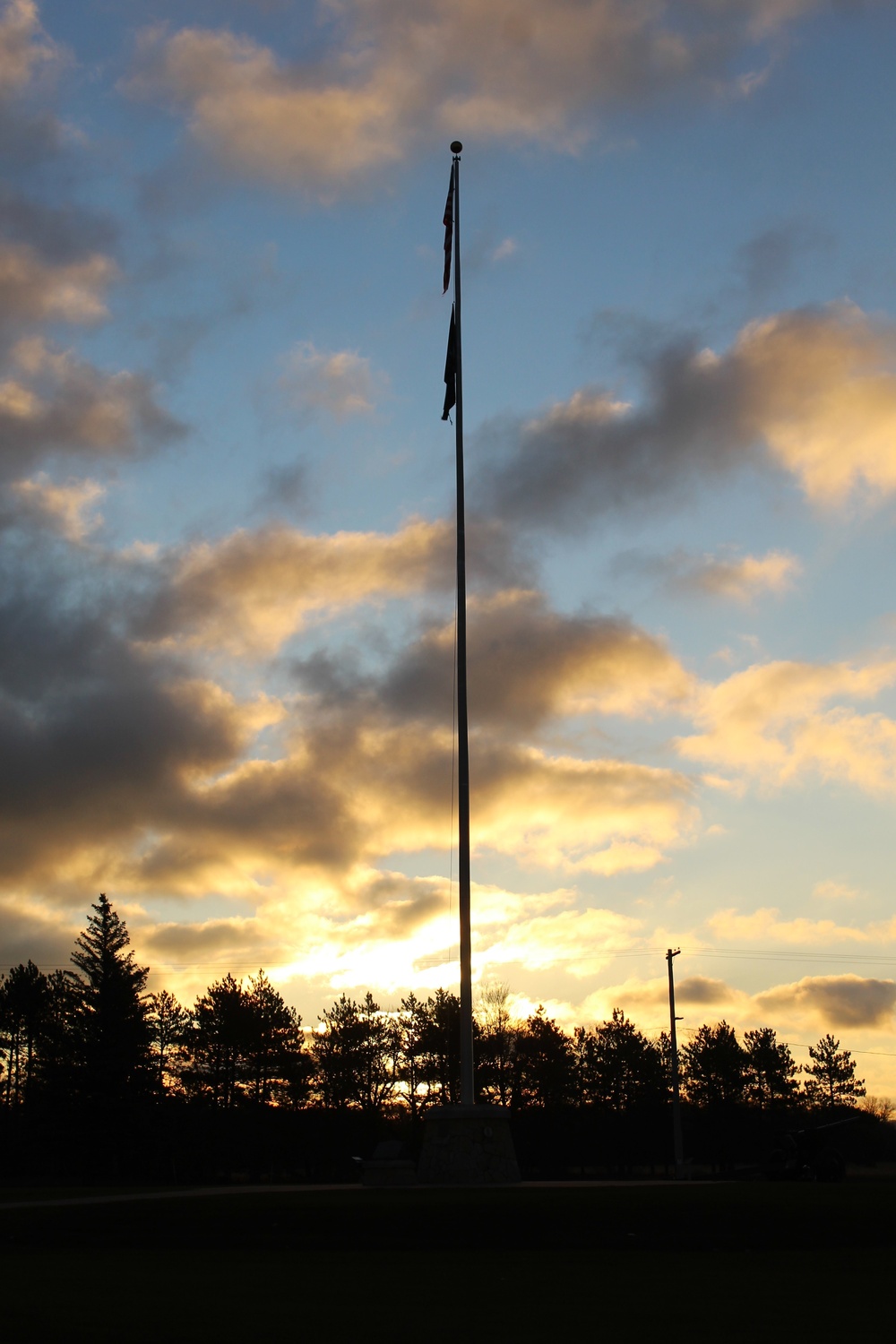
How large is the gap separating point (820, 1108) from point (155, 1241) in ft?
223

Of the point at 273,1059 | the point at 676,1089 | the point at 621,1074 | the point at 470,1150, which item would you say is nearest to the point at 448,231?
the point at 470,1150

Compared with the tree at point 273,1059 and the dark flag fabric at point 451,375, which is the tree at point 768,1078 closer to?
the tree at point 273,1059

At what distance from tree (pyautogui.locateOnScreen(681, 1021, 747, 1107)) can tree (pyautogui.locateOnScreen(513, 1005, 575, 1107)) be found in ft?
23.8

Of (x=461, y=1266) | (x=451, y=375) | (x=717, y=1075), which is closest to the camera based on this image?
(x=461, y=1266)

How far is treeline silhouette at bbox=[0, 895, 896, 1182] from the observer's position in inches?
2115

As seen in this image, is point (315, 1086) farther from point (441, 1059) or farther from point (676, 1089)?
point (676, 1089)

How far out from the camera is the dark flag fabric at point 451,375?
2417cm

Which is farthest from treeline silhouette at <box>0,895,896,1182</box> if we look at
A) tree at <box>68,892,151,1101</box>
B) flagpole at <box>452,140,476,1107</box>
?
flagpole at <box>452,140,476,1107</box>

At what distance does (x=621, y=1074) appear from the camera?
234ft

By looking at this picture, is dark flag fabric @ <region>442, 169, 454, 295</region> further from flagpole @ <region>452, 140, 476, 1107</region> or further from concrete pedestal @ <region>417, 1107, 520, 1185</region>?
concrete pedestal @ <region>417, 1107, 520, 1185</region>

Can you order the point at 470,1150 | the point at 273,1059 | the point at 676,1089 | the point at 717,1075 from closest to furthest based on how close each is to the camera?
the point at 470,1150
the point at 676,1089
the point at 273,1059
the point at 717,1075

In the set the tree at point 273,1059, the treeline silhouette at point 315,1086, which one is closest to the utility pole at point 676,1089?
the treeline silhouette at point 315,1086

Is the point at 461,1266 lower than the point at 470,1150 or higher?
lower

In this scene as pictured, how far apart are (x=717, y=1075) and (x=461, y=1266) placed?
2552 inches
